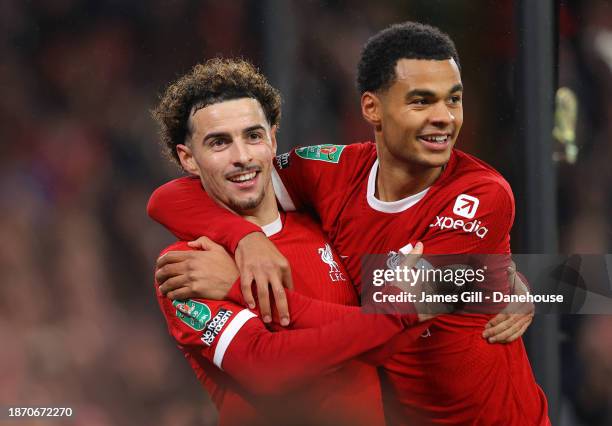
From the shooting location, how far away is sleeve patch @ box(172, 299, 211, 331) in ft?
4.99

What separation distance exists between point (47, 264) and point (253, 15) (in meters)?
1.01

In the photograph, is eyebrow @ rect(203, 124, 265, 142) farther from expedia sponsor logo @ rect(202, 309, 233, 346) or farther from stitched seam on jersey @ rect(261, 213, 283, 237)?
expedia sponsor logo @ rect(202, 309, 233, 346)

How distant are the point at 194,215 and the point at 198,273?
0.18m

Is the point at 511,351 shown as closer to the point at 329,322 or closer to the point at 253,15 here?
the point at 329,322

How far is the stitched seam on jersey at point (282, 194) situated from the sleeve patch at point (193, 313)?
32cm

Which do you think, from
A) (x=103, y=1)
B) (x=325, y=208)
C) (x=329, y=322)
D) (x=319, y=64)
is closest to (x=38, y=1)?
(x=103, y=1)

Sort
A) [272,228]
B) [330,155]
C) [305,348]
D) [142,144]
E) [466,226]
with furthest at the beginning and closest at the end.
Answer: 1. [142,144]
2. [330,155]
3. [272,228]
4. [466,226]
5. [305,348]

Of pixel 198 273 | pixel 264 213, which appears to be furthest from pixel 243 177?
pixel 198 273

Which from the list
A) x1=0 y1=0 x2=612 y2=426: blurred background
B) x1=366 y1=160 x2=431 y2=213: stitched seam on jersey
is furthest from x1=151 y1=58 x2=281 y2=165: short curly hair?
x1=0 y1=0 x2=612 y2=426: blurred background

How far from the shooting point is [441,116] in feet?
5.14

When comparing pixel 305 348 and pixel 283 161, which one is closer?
pixel 305 348

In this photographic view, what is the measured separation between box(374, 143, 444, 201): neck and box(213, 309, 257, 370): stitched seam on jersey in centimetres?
39

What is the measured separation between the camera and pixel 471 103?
95.9 inches

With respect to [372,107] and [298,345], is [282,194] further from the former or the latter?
[298,345]
